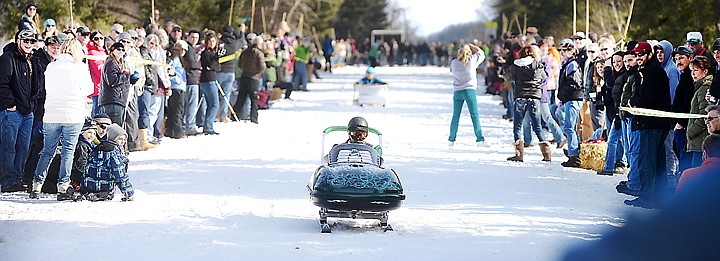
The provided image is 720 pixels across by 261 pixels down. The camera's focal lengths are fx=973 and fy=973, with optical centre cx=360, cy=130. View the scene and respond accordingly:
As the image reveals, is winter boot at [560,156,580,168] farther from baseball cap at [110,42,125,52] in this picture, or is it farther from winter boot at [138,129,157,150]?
winter boot at [138,129,157,150]

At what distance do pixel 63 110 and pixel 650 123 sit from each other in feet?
20.1

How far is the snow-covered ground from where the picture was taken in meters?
7.56

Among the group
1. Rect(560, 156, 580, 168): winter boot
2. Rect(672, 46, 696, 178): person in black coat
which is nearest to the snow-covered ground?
Rect(560, 156, 580, 168): winter boot

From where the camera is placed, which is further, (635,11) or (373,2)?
(373,2)

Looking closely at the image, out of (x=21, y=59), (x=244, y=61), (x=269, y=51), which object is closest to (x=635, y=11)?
(x=269, y=51)

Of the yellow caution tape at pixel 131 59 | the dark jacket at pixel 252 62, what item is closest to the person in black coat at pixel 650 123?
the yellow caution tape at pixel 131 59

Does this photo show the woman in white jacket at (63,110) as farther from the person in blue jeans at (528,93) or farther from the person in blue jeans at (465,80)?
the person in blue jeans at (465,80)

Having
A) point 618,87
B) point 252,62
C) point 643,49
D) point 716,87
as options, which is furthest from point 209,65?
point 716,87

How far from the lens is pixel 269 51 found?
78.8 ft

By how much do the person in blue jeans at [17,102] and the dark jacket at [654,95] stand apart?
21.4 feet

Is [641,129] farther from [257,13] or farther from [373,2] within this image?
[373,2]

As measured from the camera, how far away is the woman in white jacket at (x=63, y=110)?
396 inches

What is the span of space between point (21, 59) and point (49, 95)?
2.23ft

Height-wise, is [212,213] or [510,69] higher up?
[510,69]
